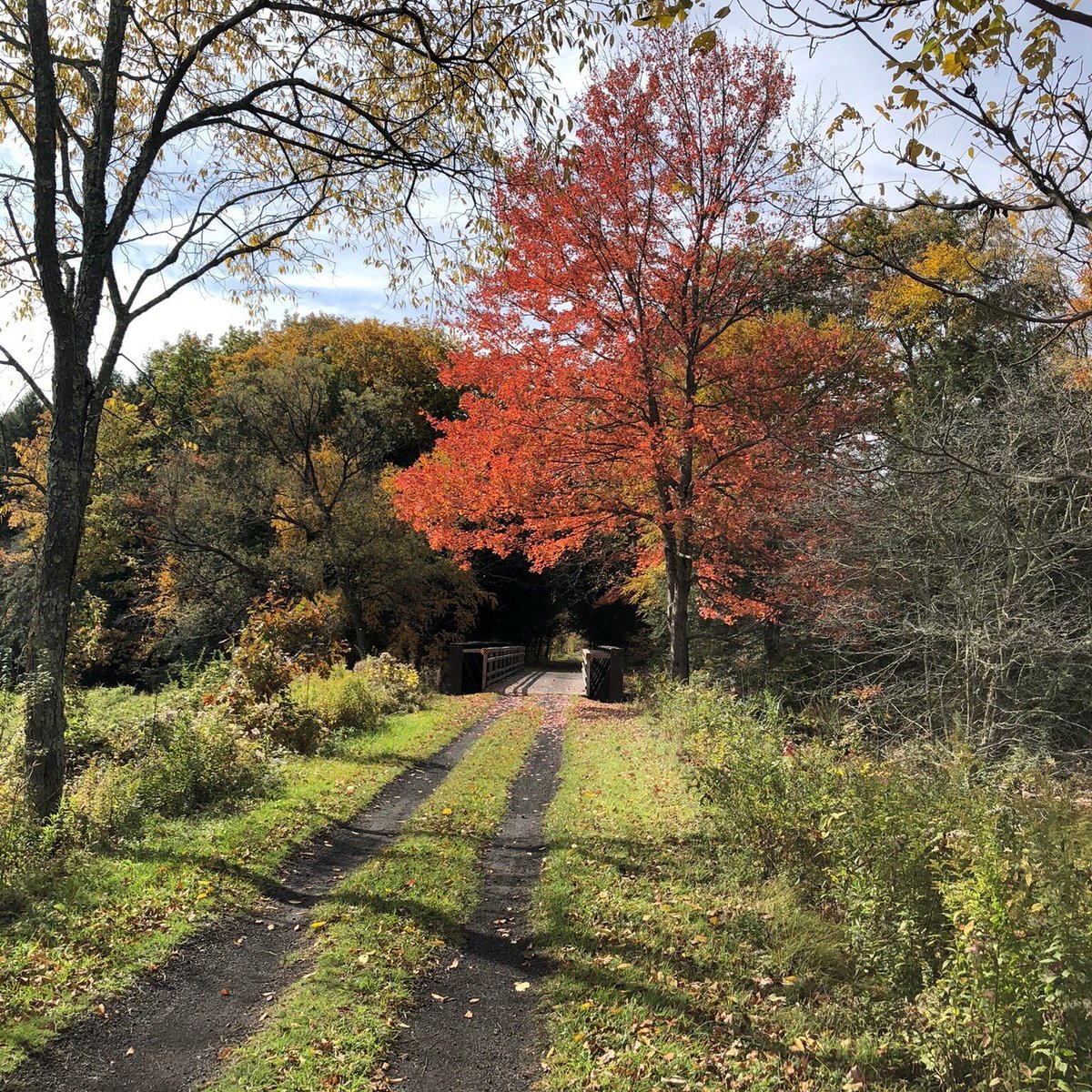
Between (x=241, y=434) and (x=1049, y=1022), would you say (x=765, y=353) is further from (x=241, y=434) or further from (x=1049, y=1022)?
(x=241, y=434)

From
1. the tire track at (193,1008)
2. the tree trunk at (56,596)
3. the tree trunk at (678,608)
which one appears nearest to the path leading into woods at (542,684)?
the tree trunk at (678,608)

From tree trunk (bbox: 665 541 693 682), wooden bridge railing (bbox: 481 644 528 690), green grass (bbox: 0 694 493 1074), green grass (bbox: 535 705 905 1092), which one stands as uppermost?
tree trunk (bbox: 665 541 693 682)

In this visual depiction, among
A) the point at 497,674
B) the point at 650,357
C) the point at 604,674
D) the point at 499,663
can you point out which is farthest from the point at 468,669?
the point at 650,357

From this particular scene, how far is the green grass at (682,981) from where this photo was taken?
3314 mm

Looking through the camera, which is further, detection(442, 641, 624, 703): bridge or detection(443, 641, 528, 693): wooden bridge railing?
detection(443, 641, 528, 693): wooden bridge railing

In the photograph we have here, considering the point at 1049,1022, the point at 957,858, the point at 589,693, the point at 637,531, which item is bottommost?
the point at 589,693

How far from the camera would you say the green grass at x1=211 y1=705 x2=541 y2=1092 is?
321cm

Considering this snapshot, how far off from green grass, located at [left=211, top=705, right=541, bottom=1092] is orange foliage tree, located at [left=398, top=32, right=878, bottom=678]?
6.04m

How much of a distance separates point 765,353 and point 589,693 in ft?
33.5

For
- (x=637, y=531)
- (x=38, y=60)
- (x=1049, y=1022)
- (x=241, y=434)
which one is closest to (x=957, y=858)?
(x=1049, y=1022)

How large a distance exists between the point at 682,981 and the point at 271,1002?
7.30 feet

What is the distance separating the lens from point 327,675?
39.3 ft

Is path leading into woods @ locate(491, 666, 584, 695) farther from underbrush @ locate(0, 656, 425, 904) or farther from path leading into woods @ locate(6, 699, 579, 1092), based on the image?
path leading into woods @ locate(6, 699, 579, 1092)

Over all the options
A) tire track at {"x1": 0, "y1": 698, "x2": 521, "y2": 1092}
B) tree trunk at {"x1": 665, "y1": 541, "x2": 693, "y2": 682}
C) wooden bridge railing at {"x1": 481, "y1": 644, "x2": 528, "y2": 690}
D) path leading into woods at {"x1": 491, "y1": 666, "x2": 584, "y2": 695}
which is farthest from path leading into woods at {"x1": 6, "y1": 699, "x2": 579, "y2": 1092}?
path leading into woods at {"x1": 491, "y1": 666, "x2": 584, "y2": 695}
